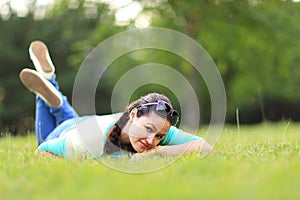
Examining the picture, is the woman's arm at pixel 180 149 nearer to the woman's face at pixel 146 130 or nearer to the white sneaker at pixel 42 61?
the woman's face at pixel 146 130

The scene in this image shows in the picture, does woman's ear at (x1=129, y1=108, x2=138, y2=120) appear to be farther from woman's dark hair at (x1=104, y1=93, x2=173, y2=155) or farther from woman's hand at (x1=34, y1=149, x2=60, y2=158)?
woman's hand at (x1=34, y1=149, x2=60, y2=158)

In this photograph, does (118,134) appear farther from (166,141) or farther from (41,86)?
(41,86)

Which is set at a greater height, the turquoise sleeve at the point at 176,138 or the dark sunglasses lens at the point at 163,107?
the dark sunglasses lens at the point at 163,107

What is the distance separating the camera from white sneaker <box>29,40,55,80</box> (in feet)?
17.2

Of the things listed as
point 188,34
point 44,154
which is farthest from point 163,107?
point 188,34

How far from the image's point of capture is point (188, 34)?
11.8 m

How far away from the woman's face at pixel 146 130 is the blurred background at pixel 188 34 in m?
2.26

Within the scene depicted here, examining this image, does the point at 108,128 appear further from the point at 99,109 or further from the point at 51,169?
the point at 99,109

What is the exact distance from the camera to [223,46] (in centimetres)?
1286

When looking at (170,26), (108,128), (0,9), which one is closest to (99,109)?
(0,9)

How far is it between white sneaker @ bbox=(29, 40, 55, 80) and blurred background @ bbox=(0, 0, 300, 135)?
2.03m

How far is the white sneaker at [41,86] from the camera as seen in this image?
4902 mm

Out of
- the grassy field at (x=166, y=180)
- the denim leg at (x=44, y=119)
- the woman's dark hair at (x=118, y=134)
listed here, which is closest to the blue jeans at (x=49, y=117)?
the denim leg at (x=44, y=119)

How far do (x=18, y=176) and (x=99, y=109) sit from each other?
19.6 metres
